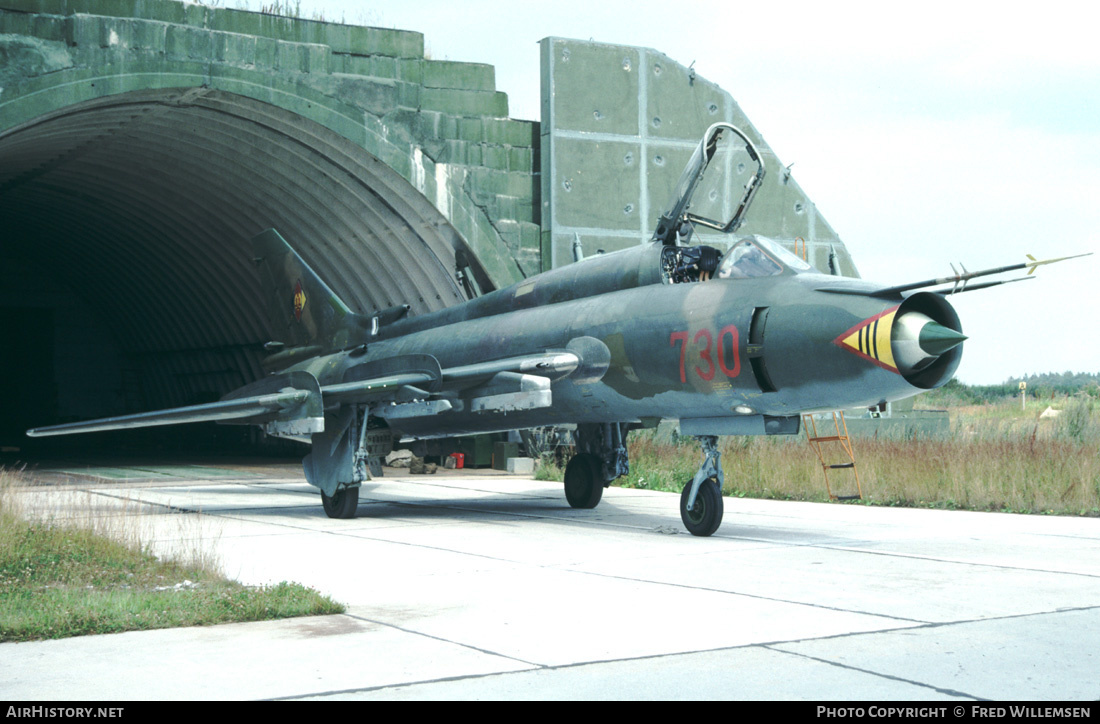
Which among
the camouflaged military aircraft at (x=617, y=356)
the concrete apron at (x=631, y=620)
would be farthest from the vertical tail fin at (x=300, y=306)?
the concrete apron at (x=631, y=620)

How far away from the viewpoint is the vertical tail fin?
1507 centimetres

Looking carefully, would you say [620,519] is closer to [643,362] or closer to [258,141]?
[643,362]

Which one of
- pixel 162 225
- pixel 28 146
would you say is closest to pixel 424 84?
pixel 28 146

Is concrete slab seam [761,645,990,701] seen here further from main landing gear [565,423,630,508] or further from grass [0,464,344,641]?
main landing gear [565,423,630,508]

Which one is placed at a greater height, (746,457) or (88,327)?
(88,327)

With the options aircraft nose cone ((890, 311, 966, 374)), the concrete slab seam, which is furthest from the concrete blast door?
the concrete slab seam

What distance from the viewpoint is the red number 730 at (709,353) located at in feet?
32.1

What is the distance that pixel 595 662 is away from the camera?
5051 mm

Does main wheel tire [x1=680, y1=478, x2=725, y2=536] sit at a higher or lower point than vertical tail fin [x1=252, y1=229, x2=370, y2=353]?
lower

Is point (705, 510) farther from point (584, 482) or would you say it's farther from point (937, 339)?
point (584, 482)

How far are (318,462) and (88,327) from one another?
26.1 metres

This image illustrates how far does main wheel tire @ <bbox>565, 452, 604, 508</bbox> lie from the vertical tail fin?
11.4 ft

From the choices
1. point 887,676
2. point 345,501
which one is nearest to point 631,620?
point 887,676
